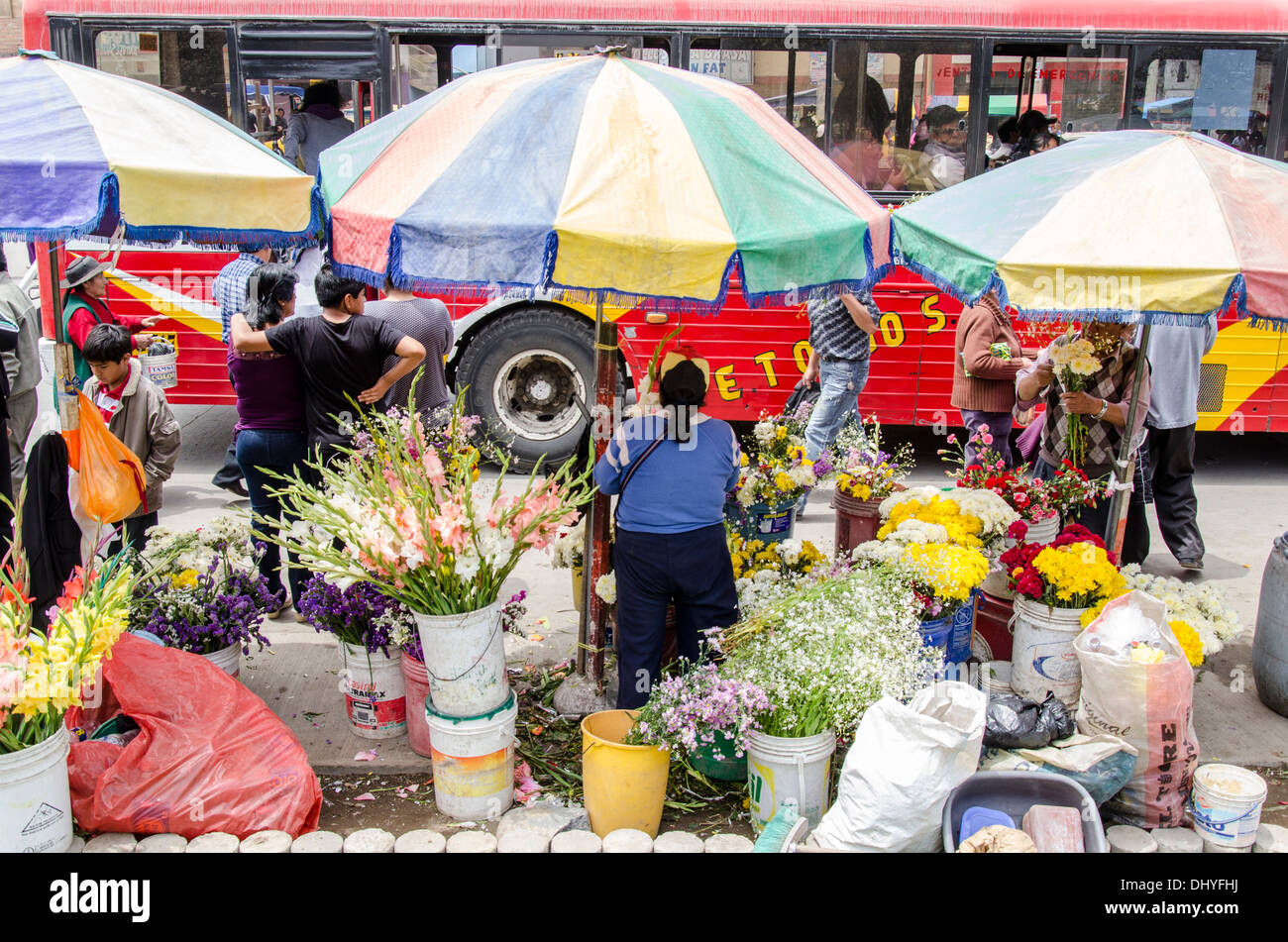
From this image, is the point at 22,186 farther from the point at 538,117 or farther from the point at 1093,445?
the point at 1093,445

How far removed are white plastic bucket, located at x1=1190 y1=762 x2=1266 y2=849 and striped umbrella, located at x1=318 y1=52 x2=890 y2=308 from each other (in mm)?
2107

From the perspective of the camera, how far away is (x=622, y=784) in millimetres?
3549

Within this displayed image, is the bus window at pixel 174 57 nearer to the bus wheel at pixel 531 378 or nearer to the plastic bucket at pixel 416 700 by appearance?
the bus wheel at pixel 531 378

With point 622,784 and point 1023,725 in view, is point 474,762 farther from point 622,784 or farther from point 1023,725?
point 1023,725

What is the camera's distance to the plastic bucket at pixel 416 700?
4.06 meters

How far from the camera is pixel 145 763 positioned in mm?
3428

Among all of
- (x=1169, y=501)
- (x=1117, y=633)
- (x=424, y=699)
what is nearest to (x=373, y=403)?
(x=424, y=699)

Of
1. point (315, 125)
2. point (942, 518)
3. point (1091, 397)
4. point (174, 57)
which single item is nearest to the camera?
point (942, 518)

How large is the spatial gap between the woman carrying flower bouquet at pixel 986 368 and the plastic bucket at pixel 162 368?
5.71m

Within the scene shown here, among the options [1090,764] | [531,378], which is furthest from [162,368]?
[1090,764]

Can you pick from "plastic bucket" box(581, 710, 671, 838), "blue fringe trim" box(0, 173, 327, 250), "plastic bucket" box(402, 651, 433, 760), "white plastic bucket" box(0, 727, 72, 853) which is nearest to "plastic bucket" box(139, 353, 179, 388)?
"blue fringe trim" box(0, 173, 327, 250)

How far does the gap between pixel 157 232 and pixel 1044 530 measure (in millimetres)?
4076

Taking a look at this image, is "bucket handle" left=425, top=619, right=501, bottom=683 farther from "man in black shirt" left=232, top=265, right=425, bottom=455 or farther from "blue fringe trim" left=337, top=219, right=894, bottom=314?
"man in black shirt" left=232, top=265, right=425, bottom=455

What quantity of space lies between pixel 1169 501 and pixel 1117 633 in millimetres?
2921
